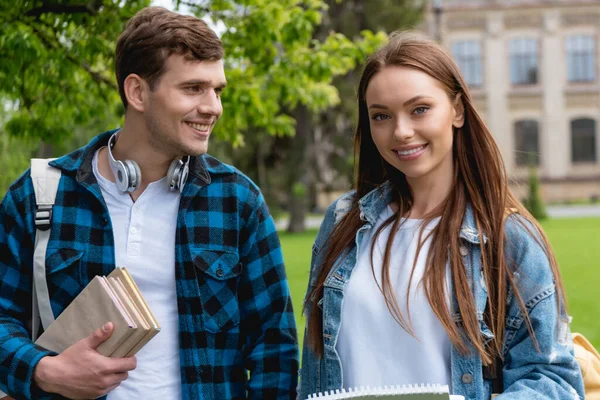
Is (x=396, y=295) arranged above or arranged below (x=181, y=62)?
below

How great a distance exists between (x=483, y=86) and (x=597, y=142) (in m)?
6.17

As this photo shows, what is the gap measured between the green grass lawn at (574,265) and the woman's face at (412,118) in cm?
349

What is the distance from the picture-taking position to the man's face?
2.56 m

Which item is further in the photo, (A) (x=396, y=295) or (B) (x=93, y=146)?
(B) (x=93, y=146)

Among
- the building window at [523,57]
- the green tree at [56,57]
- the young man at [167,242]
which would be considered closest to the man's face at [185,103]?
the young man at [167,242]

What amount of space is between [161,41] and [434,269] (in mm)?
1073

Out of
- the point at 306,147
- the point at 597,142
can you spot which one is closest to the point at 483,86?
the point at 597,142

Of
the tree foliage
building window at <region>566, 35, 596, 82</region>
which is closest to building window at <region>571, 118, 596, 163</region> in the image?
building window at <region>566, 35, 596, 82</region>

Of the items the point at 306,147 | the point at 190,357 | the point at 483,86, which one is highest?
the point at 483,86

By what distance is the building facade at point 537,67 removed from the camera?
4116cm

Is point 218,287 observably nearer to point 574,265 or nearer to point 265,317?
point 265,317

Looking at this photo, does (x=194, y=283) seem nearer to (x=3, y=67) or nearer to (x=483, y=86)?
(x=3, y=67)

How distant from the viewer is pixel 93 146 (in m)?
2.77

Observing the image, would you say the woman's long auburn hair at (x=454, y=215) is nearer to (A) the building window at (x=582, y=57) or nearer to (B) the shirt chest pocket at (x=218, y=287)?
(B) the shirt chest pocket at (x=218, y=287)
